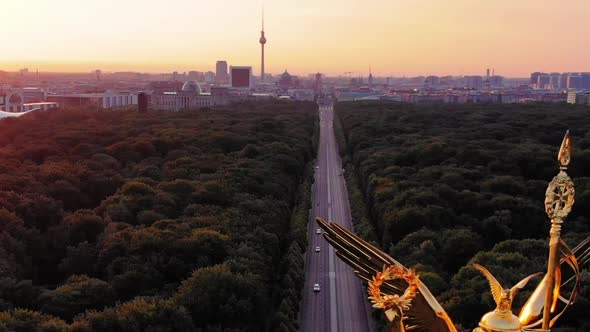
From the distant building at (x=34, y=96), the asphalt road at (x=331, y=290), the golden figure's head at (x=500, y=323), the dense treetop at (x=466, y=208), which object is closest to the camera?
the golden figure's head at (x=500, y=323)

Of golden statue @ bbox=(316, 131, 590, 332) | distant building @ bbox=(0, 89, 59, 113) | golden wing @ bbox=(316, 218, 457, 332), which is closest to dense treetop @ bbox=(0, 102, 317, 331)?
golden wing @ bbox=(316, 218, 457, 332)

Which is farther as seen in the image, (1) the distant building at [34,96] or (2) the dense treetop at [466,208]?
(1) the distant building at [34,96]

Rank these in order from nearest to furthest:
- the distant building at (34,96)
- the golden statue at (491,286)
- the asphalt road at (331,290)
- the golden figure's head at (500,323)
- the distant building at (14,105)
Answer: the golden statue at (491,286)
the golden figure's head at (500,323)
the asphalt road at (331,290)
the distant building at (14,105)
the distant building at (34,96)

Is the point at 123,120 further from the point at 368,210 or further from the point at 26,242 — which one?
the point at 26,242

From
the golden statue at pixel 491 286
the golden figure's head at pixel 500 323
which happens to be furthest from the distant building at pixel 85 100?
the golden figure's head at pixel 500 323

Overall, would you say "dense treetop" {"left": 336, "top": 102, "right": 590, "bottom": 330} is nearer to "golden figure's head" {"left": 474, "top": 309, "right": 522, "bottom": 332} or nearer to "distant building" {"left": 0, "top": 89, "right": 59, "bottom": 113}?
"golden figure's head" {"left": 474, "top": 309, "right": 522, "bottom": 332}

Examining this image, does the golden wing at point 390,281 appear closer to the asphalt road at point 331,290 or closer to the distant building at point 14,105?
the asphalt road at point 331,290
